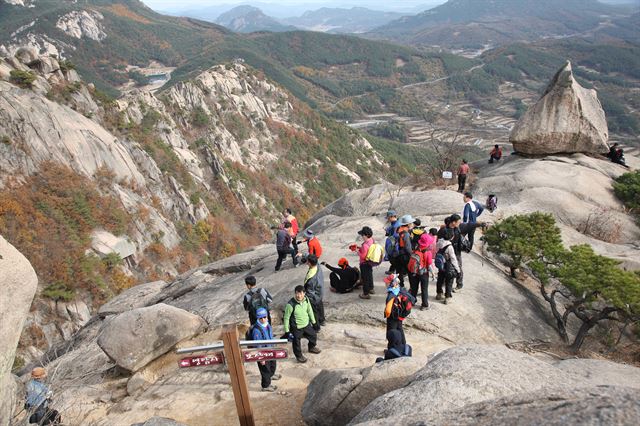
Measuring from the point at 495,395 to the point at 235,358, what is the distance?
3.60 metres

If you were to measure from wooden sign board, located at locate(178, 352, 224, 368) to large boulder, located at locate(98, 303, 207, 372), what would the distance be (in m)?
4.91

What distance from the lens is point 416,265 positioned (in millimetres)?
10352

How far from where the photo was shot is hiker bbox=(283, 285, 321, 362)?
351 inches

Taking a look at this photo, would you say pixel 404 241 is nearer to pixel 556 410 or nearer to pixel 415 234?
pixel 415 234

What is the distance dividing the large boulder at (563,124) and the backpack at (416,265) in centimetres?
1880

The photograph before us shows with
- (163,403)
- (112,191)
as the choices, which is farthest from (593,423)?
(112,191)

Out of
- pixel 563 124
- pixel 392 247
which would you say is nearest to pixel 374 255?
pixel 392 247

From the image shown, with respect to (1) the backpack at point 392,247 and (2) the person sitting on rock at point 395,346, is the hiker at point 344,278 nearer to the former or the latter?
(1) the backpack at point 392,247

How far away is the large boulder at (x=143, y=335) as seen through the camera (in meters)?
10.4

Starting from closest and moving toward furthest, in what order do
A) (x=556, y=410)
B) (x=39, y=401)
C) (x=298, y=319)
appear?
1. (x=556, y=410)
2. (x=39, y=401)
3. (x=298, y=319)

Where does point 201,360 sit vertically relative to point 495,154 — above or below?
above

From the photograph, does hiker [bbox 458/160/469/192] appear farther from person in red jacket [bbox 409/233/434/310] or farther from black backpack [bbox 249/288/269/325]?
black backpack [bbox 249/288/269/325]

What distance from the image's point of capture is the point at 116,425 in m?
8.78

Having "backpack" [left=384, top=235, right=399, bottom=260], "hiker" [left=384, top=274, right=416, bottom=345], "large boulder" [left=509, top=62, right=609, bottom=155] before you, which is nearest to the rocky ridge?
"backpack" [left=384, top=235, right=399, bottom=260]
